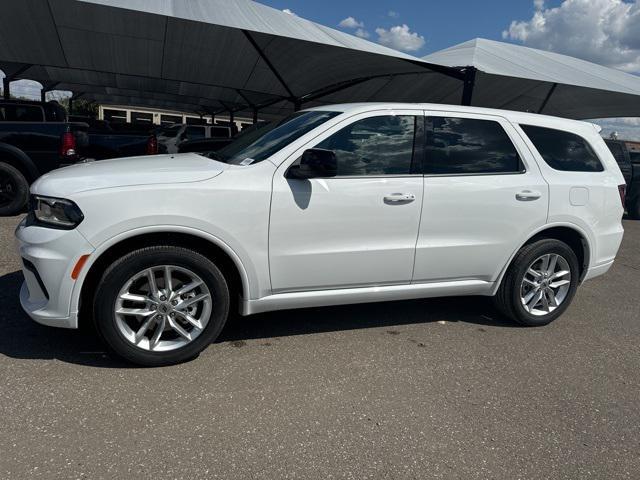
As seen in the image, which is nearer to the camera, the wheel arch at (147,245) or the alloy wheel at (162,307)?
the wheel arch at (147,245)

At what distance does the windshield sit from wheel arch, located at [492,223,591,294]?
1.94 m

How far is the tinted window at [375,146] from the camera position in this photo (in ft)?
11.6

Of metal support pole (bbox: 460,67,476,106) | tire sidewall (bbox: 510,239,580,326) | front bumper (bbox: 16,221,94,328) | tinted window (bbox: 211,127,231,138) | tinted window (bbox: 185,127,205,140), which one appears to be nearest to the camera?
front bumper (bbox: 16,221,94,328)

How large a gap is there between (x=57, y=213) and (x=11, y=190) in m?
5.38

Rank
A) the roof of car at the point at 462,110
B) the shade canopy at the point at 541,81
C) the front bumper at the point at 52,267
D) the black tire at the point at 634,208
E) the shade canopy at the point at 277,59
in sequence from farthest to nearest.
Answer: the black tire at the point at 634,208, the shade canopy at the point at 541,81, the shade canopy at the point at 277,59, the roof of car at the point at 462,110, the front bumper at the point at 52,267

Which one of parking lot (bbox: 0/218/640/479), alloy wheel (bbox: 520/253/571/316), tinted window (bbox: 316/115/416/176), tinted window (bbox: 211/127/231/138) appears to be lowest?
parking lot (bbox: 0/218/640/479)

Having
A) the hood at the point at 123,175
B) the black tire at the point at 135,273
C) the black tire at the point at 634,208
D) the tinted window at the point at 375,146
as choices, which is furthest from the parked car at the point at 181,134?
the black tire at the point at 634,208

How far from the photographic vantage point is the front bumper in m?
2.91

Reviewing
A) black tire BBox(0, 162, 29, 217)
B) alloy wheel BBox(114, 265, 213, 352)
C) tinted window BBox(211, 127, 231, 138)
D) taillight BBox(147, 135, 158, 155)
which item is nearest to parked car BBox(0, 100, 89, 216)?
black tire BBox(0, 162, 29, 217)

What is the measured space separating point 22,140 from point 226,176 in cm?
573

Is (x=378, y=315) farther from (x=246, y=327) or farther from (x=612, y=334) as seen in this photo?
(x=612, y=334)

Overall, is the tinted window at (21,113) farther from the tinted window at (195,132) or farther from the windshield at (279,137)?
the tinted window at (195,132)

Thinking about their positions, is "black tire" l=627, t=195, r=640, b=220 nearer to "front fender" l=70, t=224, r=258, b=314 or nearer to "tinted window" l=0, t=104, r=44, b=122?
"front fender" l=70, t=224, r=258, b=314

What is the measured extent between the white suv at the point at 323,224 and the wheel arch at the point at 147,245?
0.04ft
